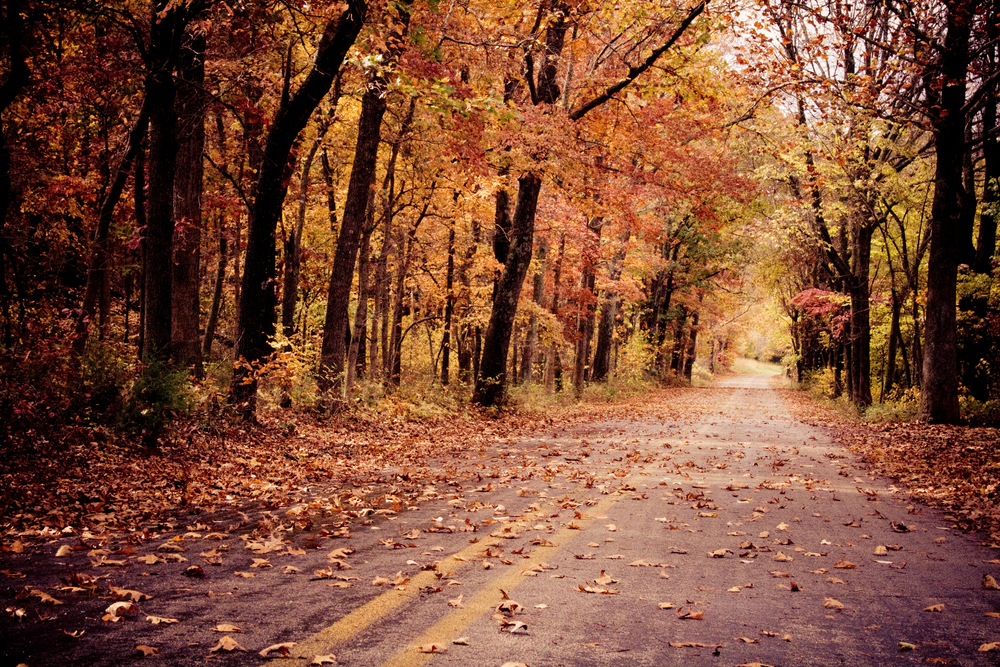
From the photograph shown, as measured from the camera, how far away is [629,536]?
5855 millimetres

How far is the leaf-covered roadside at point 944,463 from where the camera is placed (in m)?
7.48

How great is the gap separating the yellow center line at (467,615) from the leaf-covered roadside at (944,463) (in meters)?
4.38

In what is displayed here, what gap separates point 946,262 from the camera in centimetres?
1538

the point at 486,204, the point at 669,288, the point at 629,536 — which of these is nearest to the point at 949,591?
the point at 629,536

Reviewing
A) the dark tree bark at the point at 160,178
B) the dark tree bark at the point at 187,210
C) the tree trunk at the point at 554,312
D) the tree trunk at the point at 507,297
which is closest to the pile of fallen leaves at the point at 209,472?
the dark tree bark at the point at 160,178

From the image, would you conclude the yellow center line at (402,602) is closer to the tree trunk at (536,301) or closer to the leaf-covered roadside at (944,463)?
the leaf-covered roadside at (944,463)

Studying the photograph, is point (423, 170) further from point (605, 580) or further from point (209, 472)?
point (605, 580)

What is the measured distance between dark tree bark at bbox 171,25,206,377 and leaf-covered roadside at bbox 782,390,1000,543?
40.0 ft

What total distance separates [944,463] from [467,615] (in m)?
9.66

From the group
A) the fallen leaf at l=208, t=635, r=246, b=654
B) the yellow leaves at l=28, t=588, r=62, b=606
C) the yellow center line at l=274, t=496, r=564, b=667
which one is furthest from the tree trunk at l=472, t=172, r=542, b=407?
the fallen leaf at l=208, t=635, r=246, b=654

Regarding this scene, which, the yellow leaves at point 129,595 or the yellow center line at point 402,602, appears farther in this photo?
the yellow leaves at point 129,595

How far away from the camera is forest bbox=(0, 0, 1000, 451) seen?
10.0m

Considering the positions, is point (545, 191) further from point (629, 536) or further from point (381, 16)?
point (629, 536)

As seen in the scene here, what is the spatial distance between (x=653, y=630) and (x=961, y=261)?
20549 mm
